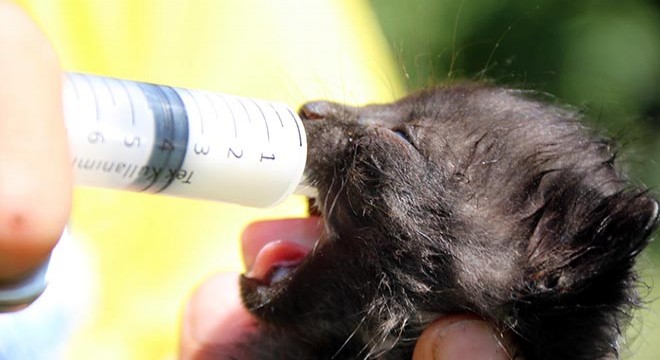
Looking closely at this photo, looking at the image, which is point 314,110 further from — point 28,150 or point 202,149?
point 28,150

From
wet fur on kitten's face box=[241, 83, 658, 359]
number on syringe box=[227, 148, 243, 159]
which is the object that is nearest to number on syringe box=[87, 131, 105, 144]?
number on syringe box=[227, 148, 243, 159]

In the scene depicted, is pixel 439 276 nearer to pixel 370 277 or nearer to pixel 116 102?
pixel 370 277

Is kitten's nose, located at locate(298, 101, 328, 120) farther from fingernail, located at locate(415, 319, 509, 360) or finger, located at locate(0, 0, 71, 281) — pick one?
finger, located at locate(0, 0, 71, 281)

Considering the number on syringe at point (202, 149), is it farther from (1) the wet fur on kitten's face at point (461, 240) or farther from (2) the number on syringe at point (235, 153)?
(1) the wet fur on kitten's face at point (461, 240)

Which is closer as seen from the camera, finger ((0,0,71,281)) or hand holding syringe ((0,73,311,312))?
finger ((0,0,71,281))

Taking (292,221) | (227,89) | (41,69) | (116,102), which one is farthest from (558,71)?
(41,69)
